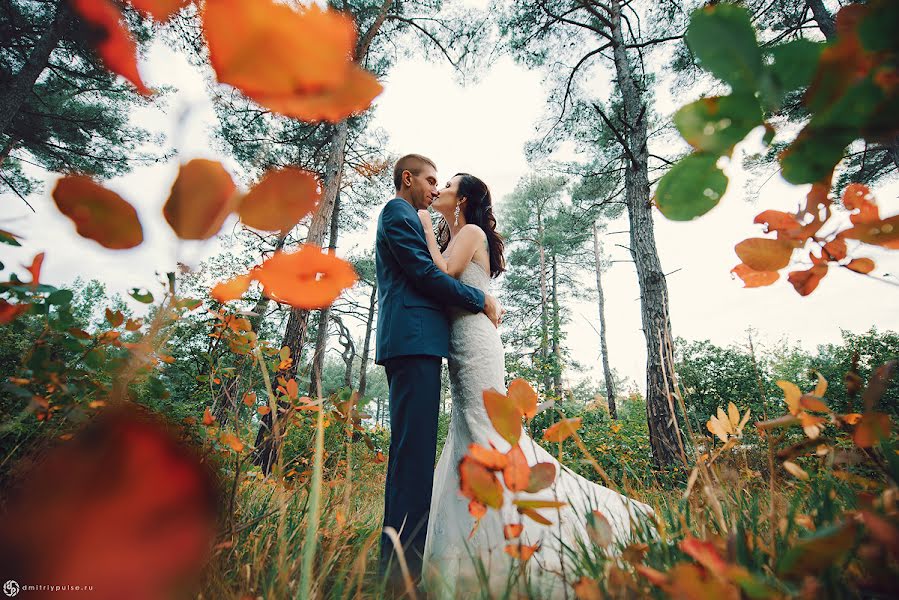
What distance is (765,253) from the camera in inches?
15.2

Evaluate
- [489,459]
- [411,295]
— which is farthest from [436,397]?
[489,459]

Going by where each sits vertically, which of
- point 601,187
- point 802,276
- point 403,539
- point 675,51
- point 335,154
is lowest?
point 403,539

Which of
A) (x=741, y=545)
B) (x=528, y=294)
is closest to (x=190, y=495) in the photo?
(x=741, y=545)

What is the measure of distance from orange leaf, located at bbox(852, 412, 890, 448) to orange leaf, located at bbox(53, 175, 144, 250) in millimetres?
864

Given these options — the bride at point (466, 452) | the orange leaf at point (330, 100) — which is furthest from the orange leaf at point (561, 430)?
the orange leaf at point (330, 100)

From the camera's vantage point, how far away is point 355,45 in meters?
5.53

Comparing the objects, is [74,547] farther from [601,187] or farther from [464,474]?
[601,187]

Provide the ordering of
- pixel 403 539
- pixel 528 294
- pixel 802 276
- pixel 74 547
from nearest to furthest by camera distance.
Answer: pixel 802 276 → pixel 74 547 → pixel 403 539 → pixel 528 294

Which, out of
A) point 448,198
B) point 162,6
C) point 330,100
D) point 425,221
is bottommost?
point 330,100

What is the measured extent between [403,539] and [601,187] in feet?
33.4

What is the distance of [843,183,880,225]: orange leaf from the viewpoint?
0.36 metres

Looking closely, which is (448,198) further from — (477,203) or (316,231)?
(316,231)

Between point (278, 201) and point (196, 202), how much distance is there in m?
0.13

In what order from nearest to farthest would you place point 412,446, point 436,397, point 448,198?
point 412,446 → point 436,397 → point 448,198
